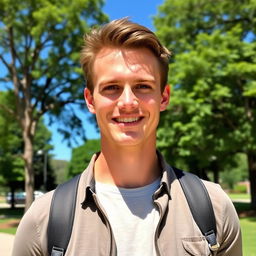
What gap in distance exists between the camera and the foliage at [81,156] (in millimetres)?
50769

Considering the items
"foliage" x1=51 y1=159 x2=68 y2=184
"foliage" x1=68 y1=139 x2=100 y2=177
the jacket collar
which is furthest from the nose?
"foliage" x1=51 y1=159 x2=68 y2=184

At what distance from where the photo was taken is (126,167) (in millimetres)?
1856

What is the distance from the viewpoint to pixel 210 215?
5.60 feet

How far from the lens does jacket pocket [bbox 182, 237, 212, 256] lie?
5.37 feet

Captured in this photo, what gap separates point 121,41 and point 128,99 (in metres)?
0.27

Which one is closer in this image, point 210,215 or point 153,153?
point 210,215

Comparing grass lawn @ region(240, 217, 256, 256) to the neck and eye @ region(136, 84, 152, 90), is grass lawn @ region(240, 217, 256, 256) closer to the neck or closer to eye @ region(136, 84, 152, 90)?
the neck

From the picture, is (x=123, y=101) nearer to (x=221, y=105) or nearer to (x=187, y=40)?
(x=221, y=105)

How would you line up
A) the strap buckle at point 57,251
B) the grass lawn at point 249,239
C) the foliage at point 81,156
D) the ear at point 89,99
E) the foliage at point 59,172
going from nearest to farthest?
1. the strap buckle at point 57,251
2. the ear at point 89,99
3. the grass lawn at point 249,239
4. the foliage at point 81,156
5. the foliage at point 59,172

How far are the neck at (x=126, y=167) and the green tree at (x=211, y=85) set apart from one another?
15693 mm

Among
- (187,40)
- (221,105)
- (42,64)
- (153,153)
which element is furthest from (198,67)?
(153,153)

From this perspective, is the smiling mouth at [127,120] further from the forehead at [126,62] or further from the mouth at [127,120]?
the forehead at [126,62]

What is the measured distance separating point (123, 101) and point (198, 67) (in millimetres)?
16878

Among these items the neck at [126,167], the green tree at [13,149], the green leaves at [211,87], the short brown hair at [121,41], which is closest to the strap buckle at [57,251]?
the neck at [126,167]
